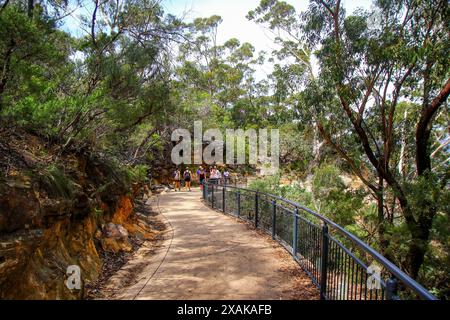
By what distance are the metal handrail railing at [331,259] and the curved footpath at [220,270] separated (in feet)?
0.90

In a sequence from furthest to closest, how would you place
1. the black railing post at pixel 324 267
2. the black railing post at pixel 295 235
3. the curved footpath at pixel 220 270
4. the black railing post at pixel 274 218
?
the black railing post at pixel 274 218 < the black railing post at pixel 295 235 < the curved footpath at pixel 220 270 < the black railing post at pixel 324 267

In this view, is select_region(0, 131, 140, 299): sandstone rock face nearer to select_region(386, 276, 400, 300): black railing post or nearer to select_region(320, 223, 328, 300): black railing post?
select_region(320, 223, 328, 300): black railing post

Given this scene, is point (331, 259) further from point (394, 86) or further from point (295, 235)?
point (394, 86)

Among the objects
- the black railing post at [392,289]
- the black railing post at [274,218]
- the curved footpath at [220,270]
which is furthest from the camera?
the black railing post at [274,218]

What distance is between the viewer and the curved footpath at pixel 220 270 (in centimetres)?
445

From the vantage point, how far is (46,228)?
4527 millimetres

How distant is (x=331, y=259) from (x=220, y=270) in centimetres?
201

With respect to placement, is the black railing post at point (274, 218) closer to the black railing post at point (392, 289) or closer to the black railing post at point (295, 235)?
the black railing post at point (295, 235)

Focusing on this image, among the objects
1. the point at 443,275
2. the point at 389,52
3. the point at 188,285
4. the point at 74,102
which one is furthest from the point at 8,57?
the point at 443,275

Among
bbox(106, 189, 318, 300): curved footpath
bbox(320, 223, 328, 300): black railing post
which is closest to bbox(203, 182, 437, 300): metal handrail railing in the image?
bbox(320, 223, 328, 300): black railing post

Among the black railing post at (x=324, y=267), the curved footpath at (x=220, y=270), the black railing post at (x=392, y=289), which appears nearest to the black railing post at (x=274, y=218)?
the curved footpath at (x=220, y=270)
